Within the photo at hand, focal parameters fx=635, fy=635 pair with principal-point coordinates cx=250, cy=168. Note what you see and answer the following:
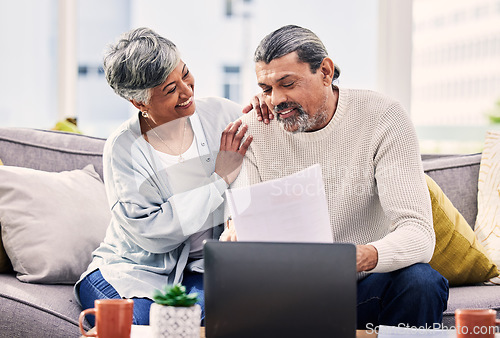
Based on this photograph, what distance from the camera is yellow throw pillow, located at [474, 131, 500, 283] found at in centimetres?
221

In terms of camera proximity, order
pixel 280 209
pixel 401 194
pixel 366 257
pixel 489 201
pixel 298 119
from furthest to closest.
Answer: pixel 489 201, pixel 298 119, pixel 401 194, pixel 366 257, pixel 280 209

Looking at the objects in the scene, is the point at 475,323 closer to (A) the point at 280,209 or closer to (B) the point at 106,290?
(A) the point at 280,209

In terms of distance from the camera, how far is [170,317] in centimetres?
125

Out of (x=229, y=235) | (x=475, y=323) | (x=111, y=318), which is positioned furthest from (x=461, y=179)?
(x=111, y=318)

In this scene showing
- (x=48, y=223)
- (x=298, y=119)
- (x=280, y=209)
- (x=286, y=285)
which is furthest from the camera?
(x=48, y=223)

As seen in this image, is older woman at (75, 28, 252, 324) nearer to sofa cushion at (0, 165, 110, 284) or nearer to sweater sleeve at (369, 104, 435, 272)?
sofa cushion at (0, 165, 110, 284)

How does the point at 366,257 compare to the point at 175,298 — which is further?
the point at 366,257

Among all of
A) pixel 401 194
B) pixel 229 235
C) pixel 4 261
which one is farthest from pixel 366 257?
pixel 4 261

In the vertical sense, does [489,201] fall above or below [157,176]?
below

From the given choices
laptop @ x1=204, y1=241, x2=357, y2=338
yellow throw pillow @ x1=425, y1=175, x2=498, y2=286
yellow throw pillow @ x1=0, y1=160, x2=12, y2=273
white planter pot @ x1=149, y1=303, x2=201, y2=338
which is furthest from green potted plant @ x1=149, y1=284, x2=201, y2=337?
A: yellow throw pillow @ x1=425, y1=175, x2=498, y2=286

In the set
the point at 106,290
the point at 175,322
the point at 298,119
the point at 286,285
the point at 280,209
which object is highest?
the point at 298,119

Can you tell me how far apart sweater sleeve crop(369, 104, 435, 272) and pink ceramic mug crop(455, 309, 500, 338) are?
1.21 ft

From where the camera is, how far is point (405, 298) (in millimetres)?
1580

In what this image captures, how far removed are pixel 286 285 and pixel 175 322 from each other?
245mm
